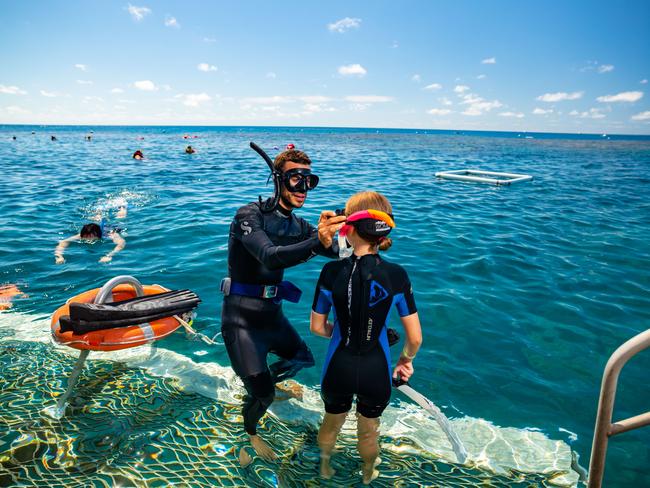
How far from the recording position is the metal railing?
1554 millimetres

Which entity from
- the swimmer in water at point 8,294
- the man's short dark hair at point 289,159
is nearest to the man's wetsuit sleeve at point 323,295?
the man's short dark hair at point 289,159

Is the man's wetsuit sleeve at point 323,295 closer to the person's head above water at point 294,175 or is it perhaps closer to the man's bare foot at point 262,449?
the person's head above water at point 294,175

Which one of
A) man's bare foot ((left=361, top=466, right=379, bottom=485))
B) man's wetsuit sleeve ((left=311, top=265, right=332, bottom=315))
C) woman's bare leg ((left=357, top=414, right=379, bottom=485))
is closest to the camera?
man's wetsuit sleeve ((left=311, top=265, right=332, bottom=315))

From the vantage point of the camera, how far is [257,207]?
315 centimetres

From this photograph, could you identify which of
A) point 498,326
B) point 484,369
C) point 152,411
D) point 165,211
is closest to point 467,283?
point 498,326

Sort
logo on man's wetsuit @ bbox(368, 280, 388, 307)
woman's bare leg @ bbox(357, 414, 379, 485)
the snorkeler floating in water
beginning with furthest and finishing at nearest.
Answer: the snorkeler floating in water, woman's bare leg @ bbox(357, 414, 379, 485), logo on man's wetsuit @ bbox(368, 280, 388, 307)

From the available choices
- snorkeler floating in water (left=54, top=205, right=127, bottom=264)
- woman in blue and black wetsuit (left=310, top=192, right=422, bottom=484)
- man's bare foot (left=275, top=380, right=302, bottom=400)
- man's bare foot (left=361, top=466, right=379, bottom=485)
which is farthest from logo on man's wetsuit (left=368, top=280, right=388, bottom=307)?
snorkeler floating in water (left=54, top=205, right=127, bottom=264)

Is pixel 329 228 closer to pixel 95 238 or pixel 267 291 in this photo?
pixel 267 291

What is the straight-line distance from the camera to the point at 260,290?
3.27 m

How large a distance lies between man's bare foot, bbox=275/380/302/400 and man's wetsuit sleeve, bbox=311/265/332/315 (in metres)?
1.79

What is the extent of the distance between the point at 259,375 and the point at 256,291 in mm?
674

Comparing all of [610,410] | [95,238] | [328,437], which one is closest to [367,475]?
[328,437]

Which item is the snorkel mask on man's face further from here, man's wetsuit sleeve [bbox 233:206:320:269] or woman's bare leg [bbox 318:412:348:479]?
woman's bare leg [bbox 318:412:348:479]

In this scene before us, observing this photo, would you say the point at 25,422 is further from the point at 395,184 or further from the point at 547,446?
the point at 395,184
